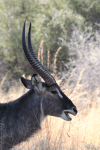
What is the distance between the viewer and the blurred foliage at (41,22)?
12.0 m

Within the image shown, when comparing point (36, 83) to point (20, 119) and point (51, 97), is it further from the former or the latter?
point (20, 119)

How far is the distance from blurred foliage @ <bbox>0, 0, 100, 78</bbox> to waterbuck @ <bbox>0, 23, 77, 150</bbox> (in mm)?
8977

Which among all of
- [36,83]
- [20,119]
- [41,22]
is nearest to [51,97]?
[36,83]

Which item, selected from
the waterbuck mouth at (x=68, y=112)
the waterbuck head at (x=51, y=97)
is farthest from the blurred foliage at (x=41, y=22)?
the waterbuck mouth at (x=68, y=112)

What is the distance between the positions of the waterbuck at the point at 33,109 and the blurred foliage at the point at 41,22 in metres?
8.98

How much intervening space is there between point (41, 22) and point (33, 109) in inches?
389

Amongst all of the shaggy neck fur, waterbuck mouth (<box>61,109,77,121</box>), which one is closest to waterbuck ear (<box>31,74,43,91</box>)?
the shaggy neck fur

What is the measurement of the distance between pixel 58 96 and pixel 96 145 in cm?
147

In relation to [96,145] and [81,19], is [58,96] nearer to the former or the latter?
[96,145]

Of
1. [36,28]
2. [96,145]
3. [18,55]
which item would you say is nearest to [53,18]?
[36,28]

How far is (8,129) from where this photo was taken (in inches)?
116

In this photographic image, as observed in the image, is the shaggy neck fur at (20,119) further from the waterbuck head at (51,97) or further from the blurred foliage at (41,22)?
the blurred foliage at (41,22)

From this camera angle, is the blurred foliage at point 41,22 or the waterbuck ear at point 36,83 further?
the blurred foliage at point 41,22

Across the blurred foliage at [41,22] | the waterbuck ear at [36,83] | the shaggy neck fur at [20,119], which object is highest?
the blurred foliage at [41,22]
